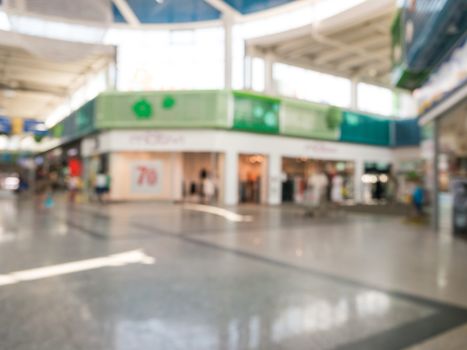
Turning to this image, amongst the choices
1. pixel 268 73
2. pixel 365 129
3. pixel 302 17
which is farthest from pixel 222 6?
pixel 365 129

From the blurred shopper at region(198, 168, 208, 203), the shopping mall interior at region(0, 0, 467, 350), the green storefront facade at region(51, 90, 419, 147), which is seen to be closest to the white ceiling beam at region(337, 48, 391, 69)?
the shopping mall interior at region(0, 0, 467, 350)

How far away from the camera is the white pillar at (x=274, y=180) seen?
824 inches

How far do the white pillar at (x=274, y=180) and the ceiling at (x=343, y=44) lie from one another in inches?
246

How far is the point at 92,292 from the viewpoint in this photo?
382cm

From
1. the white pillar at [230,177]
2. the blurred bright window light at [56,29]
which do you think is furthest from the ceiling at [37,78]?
the blurred bright window light at [56,29]

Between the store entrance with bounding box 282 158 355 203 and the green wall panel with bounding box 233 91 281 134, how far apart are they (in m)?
2.71

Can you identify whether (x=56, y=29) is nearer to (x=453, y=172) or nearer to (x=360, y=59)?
(x=453, y=172)

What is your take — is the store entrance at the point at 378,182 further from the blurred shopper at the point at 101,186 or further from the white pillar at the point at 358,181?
the blurred shopper at the point at 101,186

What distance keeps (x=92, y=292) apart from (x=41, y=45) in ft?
7.76

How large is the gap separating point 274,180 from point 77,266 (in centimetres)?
1670

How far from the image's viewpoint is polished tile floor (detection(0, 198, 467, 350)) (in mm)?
2770

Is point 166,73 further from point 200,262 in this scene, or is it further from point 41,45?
point 41,45

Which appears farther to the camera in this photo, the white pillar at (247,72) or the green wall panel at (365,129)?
the green wall panel at (365,129)

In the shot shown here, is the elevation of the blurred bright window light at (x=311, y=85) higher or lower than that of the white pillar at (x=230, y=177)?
higher
